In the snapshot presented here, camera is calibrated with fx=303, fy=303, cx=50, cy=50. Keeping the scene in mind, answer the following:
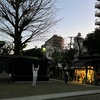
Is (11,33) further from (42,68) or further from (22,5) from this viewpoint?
(42,68)

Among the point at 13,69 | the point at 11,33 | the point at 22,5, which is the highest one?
the point at 22,5

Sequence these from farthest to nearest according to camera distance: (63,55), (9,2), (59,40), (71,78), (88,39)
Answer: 1. (59,40)
2. (63,55)
3. (88,39)
4. (71,78)
5. (9,2)

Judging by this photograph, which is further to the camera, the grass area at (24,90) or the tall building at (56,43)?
the tall building at (56,43)

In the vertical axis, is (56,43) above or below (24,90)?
above

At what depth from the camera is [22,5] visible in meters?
37.2

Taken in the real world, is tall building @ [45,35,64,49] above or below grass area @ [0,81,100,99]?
above

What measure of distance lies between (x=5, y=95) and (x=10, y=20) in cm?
1854

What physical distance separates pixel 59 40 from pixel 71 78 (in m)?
34.2

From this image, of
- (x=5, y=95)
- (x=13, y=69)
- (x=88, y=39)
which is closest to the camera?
(x=5, y=95)

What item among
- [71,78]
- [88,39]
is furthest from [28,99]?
[88,39]

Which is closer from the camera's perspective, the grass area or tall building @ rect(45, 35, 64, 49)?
the grass area

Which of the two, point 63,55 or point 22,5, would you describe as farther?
point 63,55

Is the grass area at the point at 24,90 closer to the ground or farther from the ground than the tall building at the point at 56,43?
closer to the ground

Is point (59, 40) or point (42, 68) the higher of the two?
point (59, 40)
